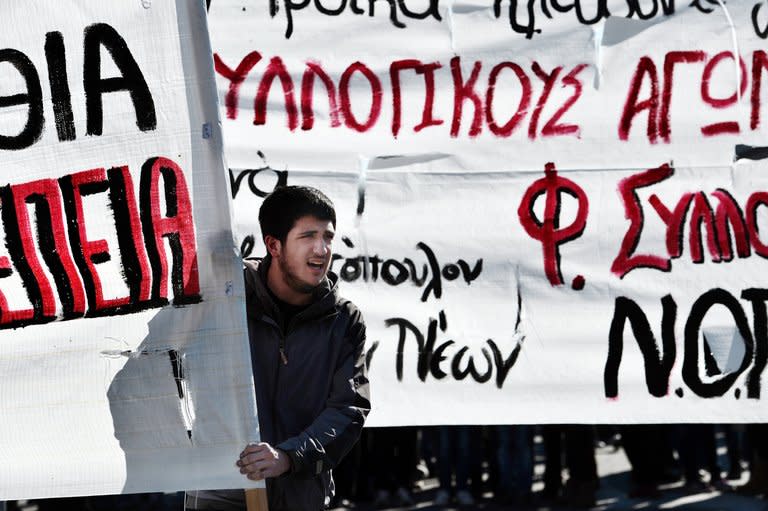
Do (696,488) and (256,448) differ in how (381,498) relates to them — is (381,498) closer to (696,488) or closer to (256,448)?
(696,488)

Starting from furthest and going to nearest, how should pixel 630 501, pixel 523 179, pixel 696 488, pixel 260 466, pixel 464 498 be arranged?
pixel 696 488 < pixel 464 498 < pixel 630 501 < pixel 523 179 < pixel 260 466

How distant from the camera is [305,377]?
3260 mm

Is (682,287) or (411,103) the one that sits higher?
(411,103)

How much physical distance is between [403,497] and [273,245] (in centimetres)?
513

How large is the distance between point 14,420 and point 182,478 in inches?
17.6

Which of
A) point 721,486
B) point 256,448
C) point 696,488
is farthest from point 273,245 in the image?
point 721,486

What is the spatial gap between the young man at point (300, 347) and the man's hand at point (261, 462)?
18cm

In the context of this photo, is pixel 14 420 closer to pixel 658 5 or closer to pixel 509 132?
pixel 509 132

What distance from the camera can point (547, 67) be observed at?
185 inches

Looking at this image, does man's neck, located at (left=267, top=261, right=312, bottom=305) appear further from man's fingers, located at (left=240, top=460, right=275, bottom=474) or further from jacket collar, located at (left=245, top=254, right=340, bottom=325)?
man's fingers, located at (left=240, top=460, right=275, bottom=474)

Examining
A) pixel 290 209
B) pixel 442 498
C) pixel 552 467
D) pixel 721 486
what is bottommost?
pixel 721 486

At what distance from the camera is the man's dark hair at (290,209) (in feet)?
10.7

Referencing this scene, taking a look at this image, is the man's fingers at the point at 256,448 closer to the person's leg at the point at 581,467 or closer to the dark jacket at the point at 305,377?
the dark jacket at the point at 305,377

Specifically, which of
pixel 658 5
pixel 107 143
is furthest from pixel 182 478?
pixel 658 5
